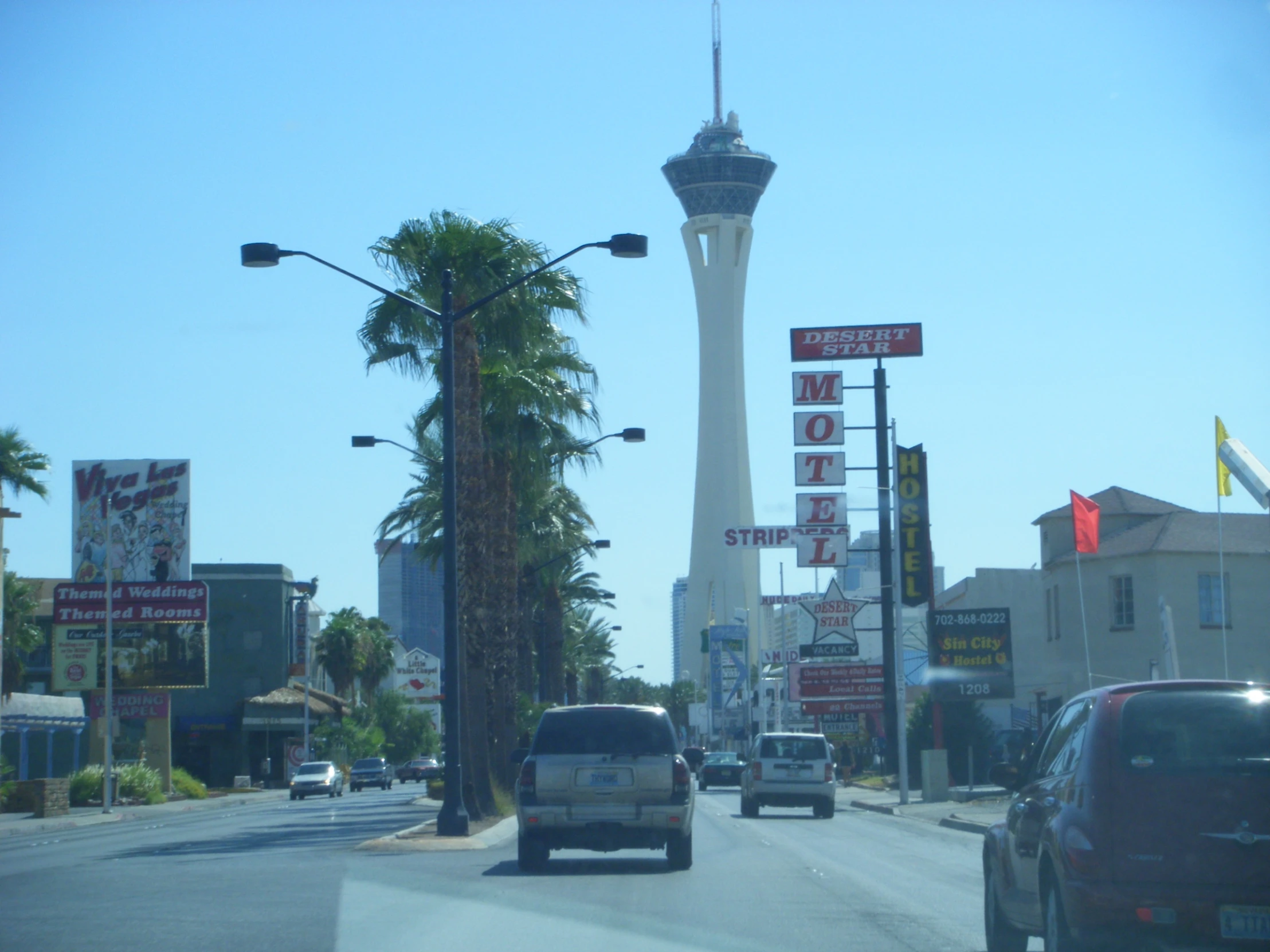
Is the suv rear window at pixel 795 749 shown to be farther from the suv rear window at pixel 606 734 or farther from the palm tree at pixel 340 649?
the palm tree at pixel 340 649

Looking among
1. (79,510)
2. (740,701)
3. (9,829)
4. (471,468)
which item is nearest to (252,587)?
(79,510)

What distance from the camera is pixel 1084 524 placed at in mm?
33219

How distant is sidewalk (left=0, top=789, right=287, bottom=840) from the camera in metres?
34.5

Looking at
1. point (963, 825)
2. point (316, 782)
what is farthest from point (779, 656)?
point (963, 825)

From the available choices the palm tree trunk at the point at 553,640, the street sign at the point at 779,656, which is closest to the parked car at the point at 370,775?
the palm tree trunk at the point at 553,640

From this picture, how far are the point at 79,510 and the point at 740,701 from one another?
50271 mm

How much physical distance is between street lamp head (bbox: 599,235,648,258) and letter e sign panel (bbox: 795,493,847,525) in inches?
965

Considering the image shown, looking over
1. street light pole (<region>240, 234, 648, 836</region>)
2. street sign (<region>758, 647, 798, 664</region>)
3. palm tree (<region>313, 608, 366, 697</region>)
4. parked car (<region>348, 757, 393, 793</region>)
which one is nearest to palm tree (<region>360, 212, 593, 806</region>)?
street light pole (<region>240, 234, 648, 836</region>)

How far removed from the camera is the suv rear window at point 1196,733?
27.2 ft

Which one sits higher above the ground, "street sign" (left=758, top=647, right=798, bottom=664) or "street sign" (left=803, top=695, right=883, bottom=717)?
"street sign" (left=758, top=647, right=798, bottom=664)

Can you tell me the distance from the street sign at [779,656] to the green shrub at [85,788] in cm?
3004

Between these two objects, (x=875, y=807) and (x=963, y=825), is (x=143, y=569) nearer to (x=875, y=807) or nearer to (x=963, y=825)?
(x=875, y=807)

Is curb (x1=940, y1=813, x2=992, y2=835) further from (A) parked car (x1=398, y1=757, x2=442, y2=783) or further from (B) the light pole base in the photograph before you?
(A) parked car (x1=398, y1=757, x2=442, y2=783)

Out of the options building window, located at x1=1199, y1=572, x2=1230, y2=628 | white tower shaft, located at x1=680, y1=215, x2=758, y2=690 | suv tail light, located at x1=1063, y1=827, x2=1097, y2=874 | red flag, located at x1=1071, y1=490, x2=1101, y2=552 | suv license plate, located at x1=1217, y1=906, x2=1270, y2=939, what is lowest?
suv license plate, located at x1=1217, y1=906, x2=1270, y2=939
